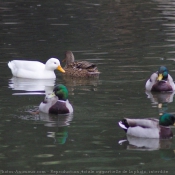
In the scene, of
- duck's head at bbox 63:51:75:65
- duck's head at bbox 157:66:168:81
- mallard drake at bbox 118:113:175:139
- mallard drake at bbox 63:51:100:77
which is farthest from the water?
duck's head at bbox 63:51:75:65

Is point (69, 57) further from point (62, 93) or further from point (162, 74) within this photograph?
point (62, 93)

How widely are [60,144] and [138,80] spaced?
538 cm

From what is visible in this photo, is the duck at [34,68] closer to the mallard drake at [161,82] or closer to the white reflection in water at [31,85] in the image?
the white reflection in water at [31,85]

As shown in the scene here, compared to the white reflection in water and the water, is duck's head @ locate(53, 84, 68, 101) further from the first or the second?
the white reflection in water

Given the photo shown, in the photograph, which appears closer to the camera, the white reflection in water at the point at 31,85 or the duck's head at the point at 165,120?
the duck's head at the point at 165,120

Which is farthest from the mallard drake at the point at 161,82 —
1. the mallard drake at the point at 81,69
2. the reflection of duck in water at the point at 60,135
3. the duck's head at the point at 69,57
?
the reflection of duck in water at the point at 60,135

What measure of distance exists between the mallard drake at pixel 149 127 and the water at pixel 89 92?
0.37 ft

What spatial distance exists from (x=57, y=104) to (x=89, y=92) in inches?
77.8

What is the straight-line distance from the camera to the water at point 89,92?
431 inches

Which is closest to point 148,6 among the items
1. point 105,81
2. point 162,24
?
point 162,24

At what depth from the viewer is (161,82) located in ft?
52.4

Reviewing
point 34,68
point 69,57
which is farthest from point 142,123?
point 69,57

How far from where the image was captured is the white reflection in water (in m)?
16.4

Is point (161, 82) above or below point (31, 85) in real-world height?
above
